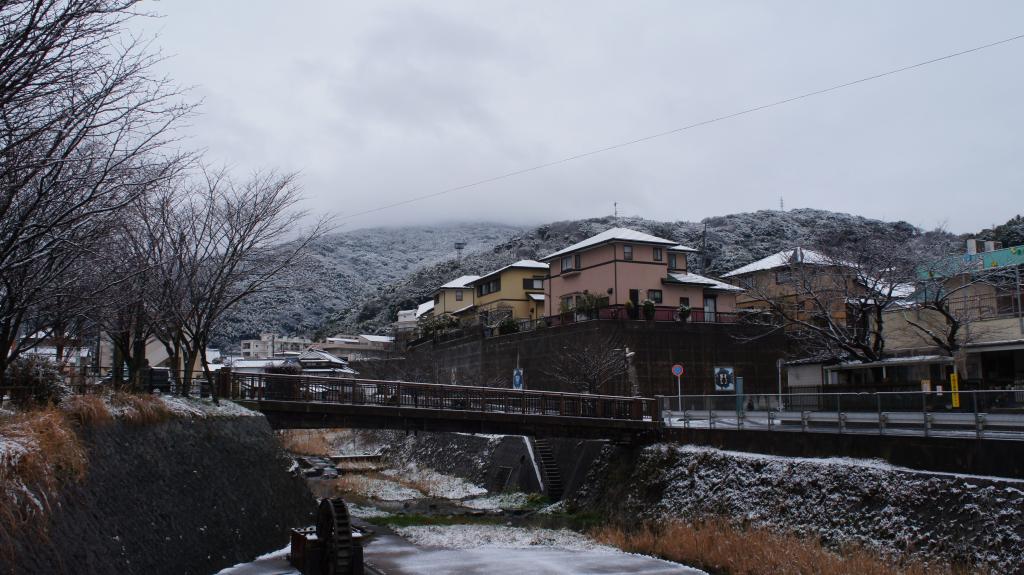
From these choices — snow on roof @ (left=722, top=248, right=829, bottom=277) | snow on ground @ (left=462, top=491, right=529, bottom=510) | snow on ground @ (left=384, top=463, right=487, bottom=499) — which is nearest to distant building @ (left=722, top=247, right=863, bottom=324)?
snow on roof @ (left=722, top=248, right=829, bottom=277)

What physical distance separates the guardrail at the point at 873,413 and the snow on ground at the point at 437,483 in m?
11.3

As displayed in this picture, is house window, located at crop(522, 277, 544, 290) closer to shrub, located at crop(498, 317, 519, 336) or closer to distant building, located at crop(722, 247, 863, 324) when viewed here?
shrub, located at crop(498, 317, 519, 336)

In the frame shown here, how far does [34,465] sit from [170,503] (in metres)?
4.31

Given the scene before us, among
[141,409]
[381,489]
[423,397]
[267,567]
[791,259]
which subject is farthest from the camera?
[791,259]

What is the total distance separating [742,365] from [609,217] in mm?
113755

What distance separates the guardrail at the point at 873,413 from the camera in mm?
17453

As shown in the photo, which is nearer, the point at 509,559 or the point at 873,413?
the point at 509,559

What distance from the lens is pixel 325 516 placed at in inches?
669

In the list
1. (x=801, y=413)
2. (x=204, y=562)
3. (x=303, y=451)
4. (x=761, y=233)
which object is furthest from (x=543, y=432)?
(x=761, y=233)

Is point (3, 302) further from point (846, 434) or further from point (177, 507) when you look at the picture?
point (846, 434)

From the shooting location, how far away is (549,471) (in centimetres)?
3266

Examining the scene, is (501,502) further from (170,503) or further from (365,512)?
(170,503)

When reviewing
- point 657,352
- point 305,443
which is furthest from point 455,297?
point 657,352

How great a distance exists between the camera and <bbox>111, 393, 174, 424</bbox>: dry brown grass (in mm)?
16062
